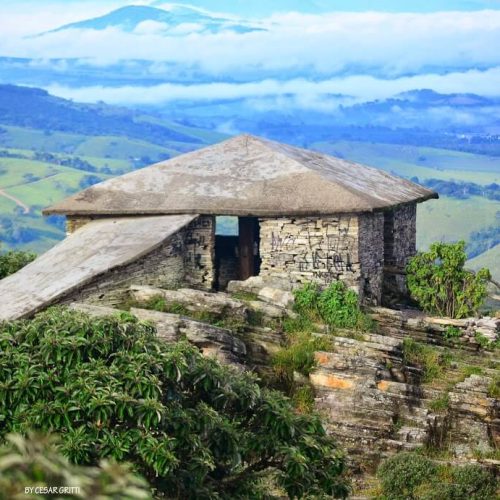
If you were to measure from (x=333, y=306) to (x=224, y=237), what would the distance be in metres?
4.70

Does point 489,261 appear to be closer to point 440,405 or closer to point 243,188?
point 243,188

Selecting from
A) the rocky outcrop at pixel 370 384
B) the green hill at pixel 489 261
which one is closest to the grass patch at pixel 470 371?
the rocky outcrop at pixel 370 384

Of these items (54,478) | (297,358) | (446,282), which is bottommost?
(297,358)

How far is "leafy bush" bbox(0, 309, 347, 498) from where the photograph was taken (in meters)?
12.3

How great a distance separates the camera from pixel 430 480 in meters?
16.9

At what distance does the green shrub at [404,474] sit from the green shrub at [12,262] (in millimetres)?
11088

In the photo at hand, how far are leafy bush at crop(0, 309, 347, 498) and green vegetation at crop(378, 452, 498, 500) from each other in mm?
3126

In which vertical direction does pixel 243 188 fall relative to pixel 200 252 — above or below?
above

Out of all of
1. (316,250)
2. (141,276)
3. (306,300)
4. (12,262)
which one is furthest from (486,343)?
(12,262)

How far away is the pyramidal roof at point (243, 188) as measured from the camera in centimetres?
2216

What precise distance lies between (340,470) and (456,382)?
221 inches

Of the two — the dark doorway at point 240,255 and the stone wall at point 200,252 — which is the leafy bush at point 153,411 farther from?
the dark doorway at point 240,255

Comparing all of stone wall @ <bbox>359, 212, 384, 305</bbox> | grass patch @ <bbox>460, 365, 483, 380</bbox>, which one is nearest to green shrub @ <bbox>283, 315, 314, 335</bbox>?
grass patch @ <bbox>460, 365, 483, 380</bbox>

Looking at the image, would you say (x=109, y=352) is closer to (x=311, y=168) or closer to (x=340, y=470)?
(x=340, y=470)
